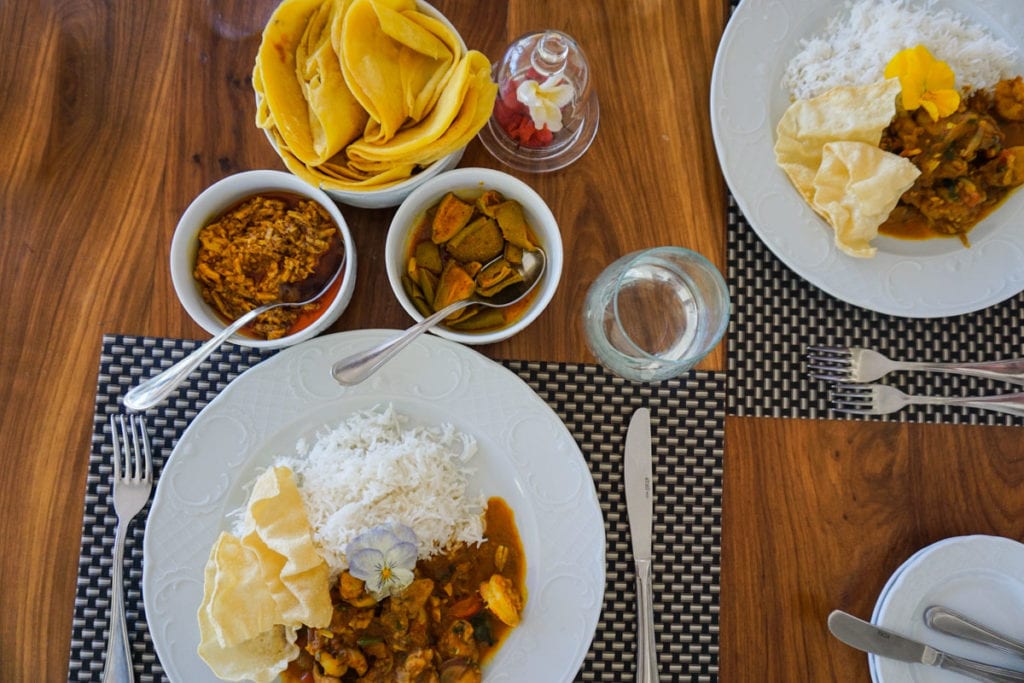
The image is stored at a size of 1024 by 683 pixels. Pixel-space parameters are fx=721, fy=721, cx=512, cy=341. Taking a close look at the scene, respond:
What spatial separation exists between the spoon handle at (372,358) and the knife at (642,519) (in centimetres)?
51

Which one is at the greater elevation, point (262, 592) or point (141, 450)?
point (141, 450)

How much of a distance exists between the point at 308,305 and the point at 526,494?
598 mm

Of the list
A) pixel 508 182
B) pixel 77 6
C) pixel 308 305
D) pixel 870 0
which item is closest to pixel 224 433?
pixel 308 305

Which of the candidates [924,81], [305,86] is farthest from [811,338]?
[305,86]

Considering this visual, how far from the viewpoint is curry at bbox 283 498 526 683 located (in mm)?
1425

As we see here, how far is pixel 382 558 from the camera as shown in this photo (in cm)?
138

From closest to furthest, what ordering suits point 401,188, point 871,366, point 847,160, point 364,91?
1. point 364,91
2. point 401,188
3. point 847,160
4. point 871,366

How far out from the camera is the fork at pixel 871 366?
5.30 feet

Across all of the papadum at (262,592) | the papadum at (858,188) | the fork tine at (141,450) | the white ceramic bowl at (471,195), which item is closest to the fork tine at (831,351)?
the papadum at (858,188)

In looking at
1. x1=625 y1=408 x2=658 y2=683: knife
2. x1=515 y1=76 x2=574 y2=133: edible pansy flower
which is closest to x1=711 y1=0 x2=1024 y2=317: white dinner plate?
x1=515 y1=76 x2=574 y2=133: edible pansy flower

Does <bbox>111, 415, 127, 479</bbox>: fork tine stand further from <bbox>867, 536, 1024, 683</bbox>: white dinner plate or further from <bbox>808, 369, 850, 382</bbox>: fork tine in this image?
<bbox>867, 536, 1024, 683</bbox>: white dinner plate

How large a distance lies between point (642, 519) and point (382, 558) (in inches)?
22.1

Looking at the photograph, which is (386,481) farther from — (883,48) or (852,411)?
(883,48)

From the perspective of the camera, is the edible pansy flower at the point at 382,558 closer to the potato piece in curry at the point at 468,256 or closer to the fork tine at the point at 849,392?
the potato piece in curry at the point at 468,256
